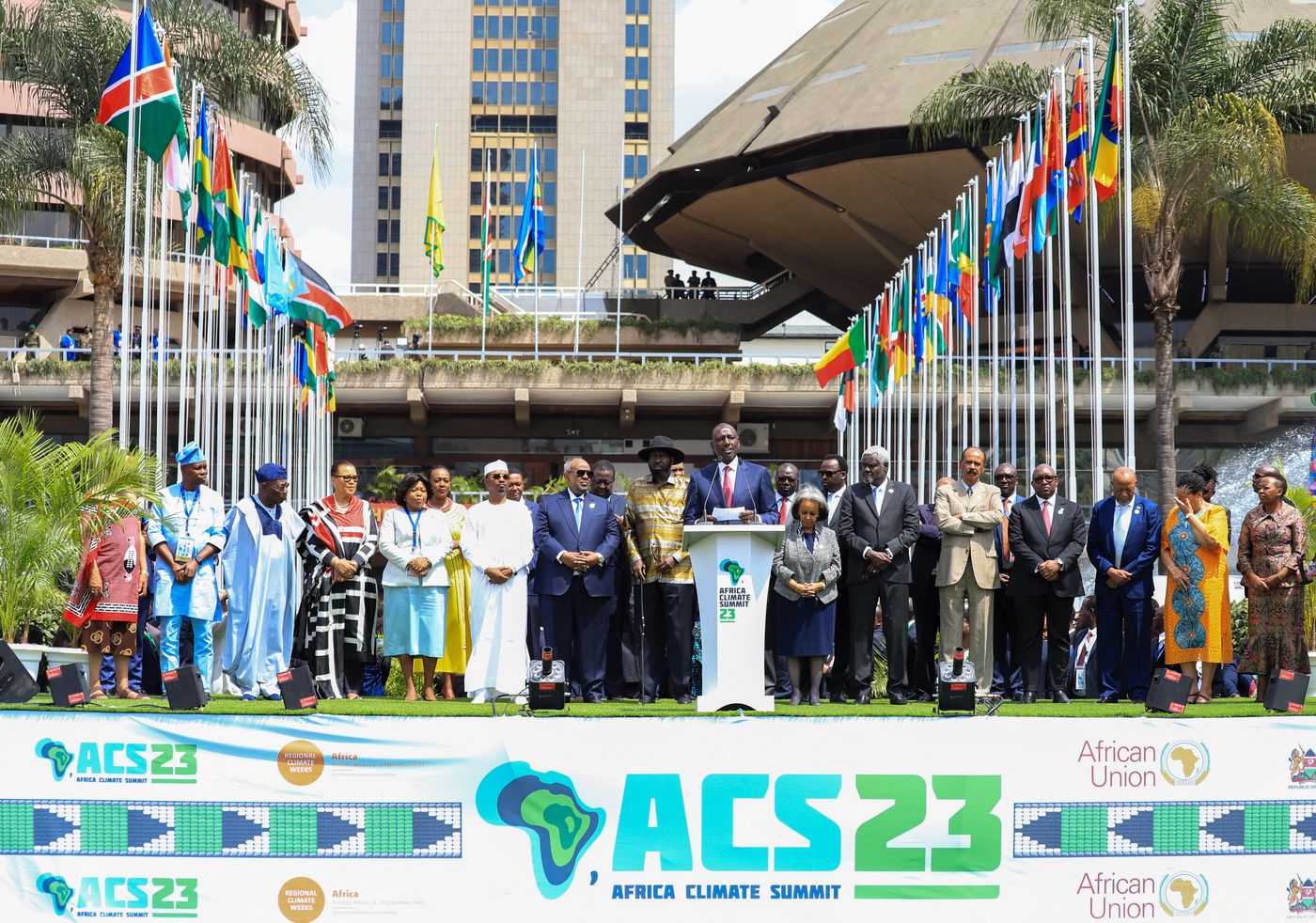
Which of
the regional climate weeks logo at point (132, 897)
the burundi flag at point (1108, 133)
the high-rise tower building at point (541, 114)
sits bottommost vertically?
the regional climate weeks logo at point (132, 897)

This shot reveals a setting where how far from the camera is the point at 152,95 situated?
15.3 meters

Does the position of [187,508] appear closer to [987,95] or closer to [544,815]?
[544,815]

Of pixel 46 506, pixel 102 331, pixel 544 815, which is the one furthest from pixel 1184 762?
pixel 102 331

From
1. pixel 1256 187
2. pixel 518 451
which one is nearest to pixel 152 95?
pixel 1256 187

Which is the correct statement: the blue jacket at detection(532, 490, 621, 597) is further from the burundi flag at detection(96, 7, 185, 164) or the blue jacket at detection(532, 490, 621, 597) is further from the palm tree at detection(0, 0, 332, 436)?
the palm tree at detection(0, 0, 332, 436)

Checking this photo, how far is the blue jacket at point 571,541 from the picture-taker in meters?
10.2

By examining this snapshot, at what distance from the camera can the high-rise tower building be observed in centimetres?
8475

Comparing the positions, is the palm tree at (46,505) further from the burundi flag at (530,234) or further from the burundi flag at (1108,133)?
the burundi flag at (530,234)

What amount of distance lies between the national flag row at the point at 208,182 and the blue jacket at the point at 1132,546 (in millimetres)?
10228

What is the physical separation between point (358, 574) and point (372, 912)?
13.7 feet

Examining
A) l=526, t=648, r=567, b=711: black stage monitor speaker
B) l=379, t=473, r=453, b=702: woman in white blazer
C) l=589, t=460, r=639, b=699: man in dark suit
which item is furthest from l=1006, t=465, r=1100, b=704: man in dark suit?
l=379, t=473, r=453, b=702: woman in white blazer

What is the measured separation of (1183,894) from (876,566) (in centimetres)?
345

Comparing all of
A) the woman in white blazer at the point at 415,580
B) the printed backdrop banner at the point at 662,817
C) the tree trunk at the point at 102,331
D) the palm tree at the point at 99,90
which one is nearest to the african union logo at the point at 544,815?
the printed backdrop banner at the point at 662,817

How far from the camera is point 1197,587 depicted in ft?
32.4
